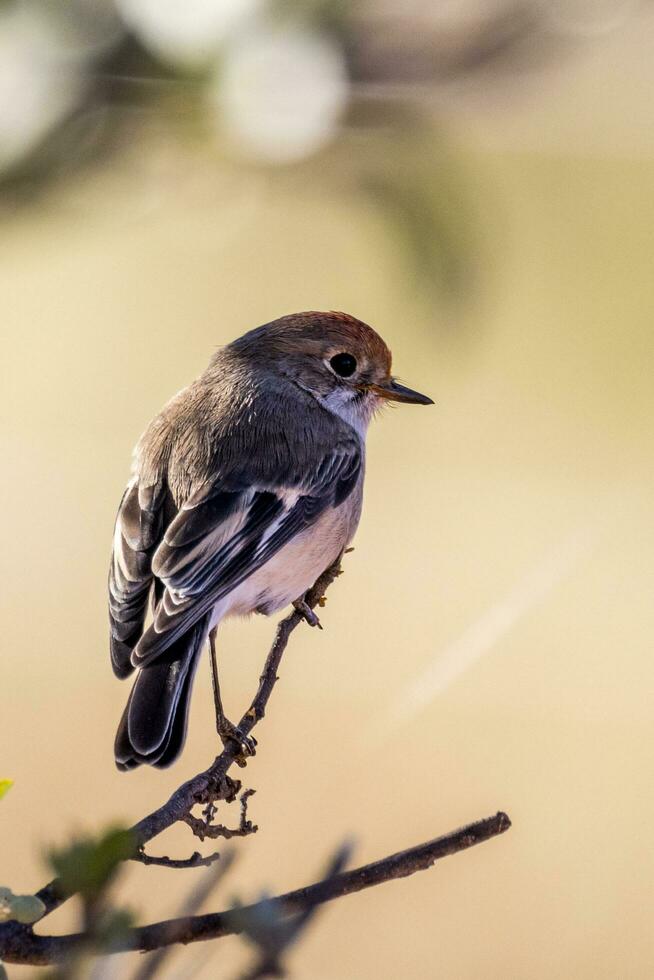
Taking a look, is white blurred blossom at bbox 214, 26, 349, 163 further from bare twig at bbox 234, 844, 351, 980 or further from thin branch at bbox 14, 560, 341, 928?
bare twig at bbox 234, 844, 351, 980

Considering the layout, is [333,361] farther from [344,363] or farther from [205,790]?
[205,790]

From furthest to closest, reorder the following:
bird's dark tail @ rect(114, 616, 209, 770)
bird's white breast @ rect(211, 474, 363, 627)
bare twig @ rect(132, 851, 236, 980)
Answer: bird's white breast @ rect(211, 474, 363, 627)
bird's dark tail @ rect(114, 616, 209, 770)
bare twig @ rect(132, 851, 236, 980)

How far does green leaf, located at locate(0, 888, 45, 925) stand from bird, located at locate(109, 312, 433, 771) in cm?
51

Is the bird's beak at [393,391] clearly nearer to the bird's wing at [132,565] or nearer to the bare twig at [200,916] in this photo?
the bird's wing at [132,565]

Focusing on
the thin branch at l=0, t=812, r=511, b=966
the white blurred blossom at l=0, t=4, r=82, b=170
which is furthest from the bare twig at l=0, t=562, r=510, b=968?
the white blurred blossom at l=0, t=4, r=82, b=170

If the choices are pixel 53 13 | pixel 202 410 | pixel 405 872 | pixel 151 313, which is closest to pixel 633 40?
pixel 151 313

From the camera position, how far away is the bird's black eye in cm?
161

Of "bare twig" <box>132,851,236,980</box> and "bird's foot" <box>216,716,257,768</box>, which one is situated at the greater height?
"bird's foot" <box>216,716,257,768</box>

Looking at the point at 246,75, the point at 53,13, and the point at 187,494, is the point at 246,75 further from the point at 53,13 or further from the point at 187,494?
the point at 187,494

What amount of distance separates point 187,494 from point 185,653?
8.2 inches

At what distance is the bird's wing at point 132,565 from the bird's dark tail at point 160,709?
1.5 inches

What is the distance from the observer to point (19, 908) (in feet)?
1.14

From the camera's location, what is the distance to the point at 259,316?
339 cm

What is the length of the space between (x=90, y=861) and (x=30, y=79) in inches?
22.1
